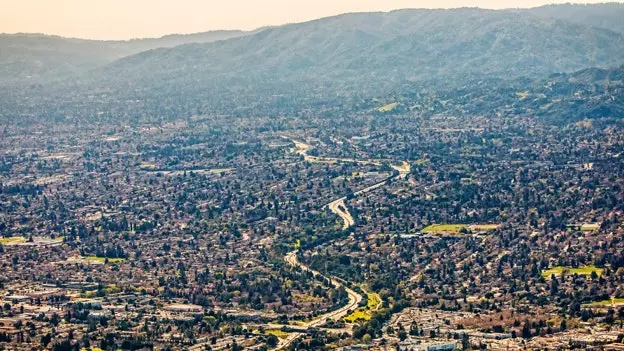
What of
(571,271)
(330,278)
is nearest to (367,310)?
(330,278)

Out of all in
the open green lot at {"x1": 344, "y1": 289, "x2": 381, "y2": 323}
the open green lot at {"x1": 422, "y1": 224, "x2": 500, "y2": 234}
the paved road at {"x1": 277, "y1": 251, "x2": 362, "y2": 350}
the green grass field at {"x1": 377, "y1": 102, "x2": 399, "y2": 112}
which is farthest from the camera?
the green grass field at {"x1": 377, "y1": 102, "x2": 399, "y2": 112}

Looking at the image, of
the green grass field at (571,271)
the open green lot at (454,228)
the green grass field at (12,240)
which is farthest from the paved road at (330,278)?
the green grass field at (12,240)

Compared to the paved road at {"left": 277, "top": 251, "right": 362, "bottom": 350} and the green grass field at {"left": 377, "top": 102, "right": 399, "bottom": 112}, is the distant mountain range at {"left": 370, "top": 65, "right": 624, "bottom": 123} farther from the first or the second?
the paved road at {"left": 277, "top": 251, "right": 362, "bottom": 350}

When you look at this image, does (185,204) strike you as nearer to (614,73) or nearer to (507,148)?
(507,148)

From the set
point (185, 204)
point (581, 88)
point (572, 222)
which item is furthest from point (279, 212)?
point (581, 88)

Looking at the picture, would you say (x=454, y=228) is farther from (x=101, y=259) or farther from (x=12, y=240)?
(x=12, y=240)

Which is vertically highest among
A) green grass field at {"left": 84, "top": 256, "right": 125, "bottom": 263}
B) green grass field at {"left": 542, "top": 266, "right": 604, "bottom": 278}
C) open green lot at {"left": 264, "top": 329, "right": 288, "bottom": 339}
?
open green lot at {"left": 264, "top": 329, "right": 288, "bottom": 339}

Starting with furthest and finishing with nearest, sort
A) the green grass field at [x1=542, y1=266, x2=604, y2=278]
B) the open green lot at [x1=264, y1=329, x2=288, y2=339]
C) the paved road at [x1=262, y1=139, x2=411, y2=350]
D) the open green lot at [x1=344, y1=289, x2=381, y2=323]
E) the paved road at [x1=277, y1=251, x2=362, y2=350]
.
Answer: the green grass field at [x1=542, y1=266, x2=604, y2=278] → the open green lot at [x1=344, y1=289, x2=381, y2=323] → the paved road at [x1=262, y1=139, x2=411, y2=350] → the open green lot at [x1=264, y1=329, x2=288, y2=339] → the paved road at [x1=277, y1=251, x2=362, y2=350]

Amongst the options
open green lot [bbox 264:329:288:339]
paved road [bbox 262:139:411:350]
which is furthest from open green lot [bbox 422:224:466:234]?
open green lot [bbox 264:329:288:339]
